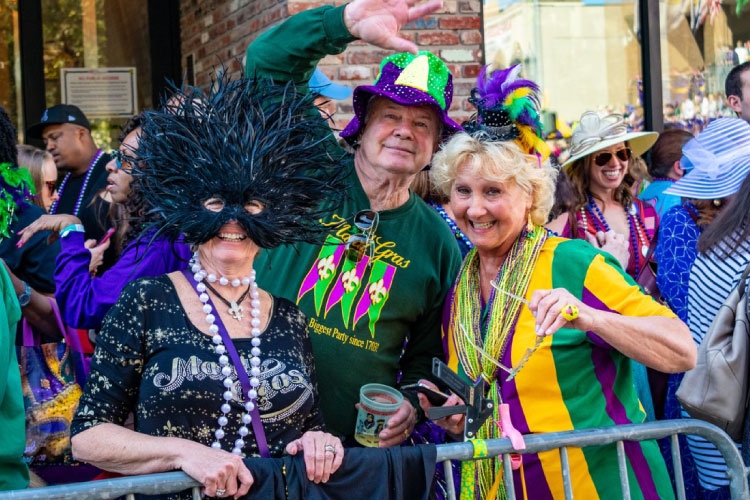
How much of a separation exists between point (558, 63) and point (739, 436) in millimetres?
4810

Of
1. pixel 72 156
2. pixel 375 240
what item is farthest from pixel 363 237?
pixel 72 156

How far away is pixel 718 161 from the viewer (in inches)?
155

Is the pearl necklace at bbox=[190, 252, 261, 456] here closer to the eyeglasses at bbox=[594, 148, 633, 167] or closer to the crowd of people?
the crowd of people

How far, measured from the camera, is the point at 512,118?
340cm

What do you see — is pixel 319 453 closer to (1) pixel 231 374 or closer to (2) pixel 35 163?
(1) pixel 231 374

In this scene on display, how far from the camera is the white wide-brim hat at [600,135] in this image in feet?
17.7

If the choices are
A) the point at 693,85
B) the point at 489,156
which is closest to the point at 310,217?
the point at 489,156

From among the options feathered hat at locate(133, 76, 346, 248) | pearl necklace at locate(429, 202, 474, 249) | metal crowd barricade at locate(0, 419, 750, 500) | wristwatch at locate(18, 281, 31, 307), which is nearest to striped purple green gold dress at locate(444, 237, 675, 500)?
metal crowd barricade at locate(0, 419, 750, 500)

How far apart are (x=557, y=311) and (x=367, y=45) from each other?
3.72 metres

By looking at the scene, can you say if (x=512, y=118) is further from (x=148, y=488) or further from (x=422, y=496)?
(x=148, y=488)

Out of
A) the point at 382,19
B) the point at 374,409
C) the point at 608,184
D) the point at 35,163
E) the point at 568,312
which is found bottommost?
the point at 374,409

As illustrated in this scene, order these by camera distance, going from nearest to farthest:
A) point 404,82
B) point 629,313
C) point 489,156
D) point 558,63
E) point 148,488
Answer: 1. point 148,488
2. point 629,313
3. point 489,156
4. point 404,82
5. point 558,63

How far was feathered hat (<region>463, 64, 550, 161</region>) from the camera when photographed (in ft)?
11.1

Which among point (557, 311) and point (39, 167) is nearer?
point (557, 311)
